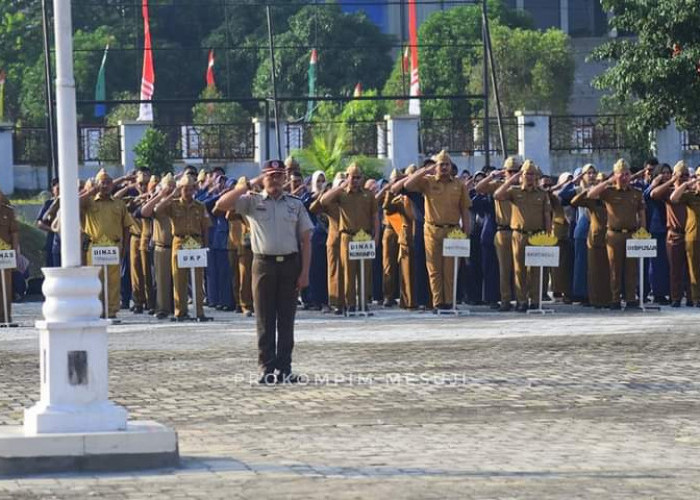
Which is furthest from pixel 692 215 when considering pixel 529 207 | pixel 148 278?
pixel 148 278

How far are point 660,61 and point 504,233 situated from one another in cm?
736

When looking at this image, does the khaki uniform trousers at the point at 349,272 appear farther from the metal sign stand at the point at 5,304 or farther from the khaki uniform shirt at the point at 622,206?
the metal sign stand at the point at 5,304

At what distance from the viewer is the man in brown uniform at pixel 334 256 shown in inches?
1000

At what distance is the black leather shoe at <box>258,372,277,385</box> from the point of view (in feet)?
53.0

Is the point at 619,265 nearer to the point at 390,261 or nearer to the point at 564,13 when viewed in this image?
the point at 390,261

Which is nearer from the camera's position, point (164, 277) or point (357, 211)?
point (357, 211)

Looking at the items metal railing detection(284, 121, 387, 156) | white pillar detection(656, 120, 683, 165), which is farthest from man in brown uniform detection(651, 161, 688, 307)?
metal railing detection(284, 121, 387, 156)

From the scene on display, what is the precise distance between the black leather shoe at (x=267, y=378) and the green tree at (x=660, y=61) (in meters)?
16.6

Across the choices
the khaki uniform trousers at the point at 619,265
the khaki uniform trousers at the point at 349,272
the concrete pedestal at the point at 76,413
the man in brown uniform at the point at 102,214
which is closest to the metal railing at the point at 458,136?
the khaki uniform trousers at the point at 619,265

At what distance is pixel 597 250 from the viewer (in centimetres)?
2580

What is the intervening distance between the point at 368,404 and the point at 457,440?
2.22 m

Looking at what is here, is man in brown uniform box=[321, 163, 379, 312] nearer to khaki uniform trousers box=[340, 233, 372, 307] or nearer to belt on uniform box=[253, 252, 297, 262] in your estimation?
khaki uniform trousers box=[340, 233, 372, 307]

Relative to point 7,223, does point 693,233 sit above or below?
below

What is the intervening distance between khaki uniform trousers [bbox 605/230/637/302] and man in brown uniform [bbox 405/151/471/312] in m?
2.08
